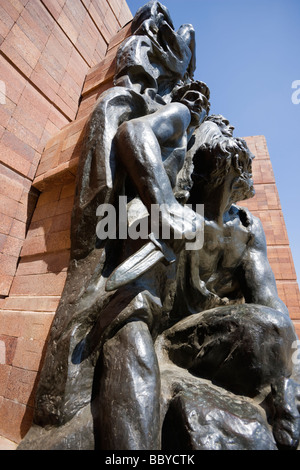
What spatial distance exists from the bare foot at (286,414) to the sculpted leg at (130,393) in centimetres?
48

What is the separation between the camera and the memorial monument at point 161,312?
3.21 ft

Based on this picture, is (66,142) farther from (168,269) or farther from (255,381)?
(255,381)

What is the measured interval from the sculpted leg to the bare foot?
18.9 inches

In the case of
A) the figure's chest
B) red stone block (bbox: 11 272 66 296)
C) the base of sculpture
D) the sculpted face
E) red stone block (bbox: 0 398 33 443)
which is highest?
the sculpted face

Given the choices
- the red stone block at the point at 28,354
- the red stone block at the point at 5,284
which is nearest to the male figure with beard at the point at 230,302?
the red stone block at the point at 28,354

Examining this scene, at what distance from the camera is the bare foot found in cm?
101

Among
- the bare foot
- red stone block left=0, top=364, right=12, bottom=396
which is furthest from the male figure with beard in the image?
red stone block left=0, top=364, right=12, bottom=396

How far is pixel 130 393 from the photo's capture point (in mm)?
958

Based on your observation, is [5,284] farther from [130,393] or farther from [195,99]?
[195,99]

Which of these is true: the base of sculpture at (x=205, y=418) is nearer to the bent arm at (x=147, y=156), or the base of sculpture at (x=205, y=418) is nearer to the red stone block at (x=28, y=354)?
the red stone block at (x=28, y=354)

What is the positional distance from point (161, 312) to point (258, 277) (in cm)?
85

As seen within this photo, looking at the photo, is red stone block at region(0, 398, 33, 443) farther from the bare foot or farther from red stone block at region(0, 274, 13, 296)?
the bare foot
